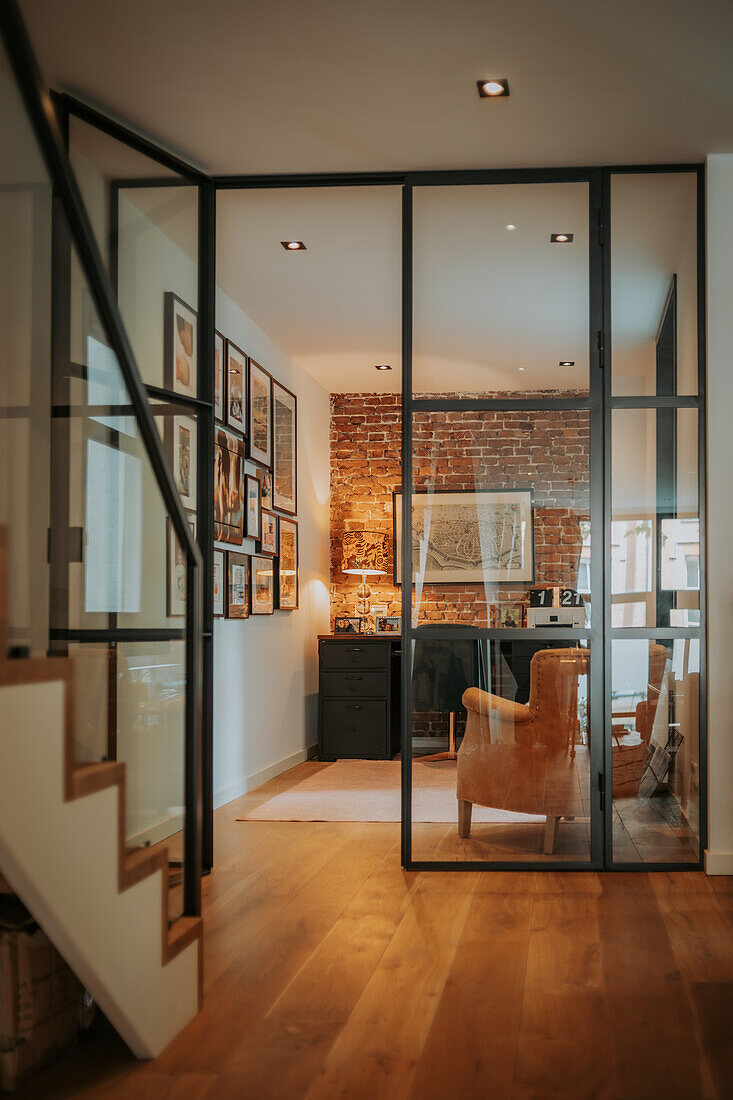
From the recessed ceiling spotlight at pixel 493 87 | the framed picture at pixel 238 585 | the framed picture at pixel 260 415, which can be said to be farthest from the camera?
the framed picture at pixel 260 415

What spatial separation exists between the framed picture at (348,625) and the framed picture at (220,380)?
124 inches

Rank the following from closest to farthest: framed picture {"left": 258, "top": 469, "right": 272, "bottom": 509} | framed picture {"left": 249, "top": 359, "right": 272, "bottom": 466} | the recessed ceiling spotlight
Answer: the recessed ceiling spotlight → framed picture {"left": 249, "top": 359, "right": 272, "bottom": 466} → framed picture {"left": 258, "top": 469, "right": 272, "bottom": 509}

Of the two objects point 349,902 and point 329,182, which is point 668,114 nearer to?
point 329,182

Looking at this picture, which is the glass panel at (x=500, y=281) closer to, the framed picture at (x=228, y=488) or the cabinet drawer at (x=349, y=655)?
the framed picture at (x=228, y=488)

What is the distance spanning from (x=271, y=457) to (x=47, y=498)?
4599mm

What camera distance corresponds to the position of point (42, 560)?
236cm

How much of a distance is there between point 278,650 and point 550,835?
313 cm

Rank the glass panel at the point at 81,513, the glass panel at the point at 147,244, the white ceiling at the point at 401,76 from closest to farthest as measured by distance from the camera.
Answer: the glass panel at the point at 81,513 < the white ceiling at the point at 401,76 < the glass panel at the point at 147,244

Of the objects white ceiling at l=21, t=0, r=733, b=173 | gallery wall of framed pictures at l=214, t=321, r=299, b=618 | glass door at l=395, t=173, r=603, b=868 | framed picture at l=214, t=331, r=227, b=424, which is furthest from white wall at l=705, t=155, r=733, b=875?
framed picture at l=214, t=331, r=227, b=424

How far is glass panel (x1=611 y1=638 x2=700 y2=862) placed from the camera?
14.3 ft

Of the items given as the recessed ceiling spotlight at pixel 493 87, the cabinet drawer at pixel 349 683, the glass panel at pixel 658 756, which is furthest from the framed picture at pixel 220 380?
the cabinet drawer at pixel 349 683

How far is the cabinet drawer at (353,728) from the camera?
25.7 ft

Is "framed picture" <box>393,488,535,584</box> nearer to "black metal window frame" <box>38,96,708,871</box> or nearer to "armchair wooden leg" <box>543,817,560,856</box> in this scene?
"black metal window frame" <box>38,96,708,871</box>

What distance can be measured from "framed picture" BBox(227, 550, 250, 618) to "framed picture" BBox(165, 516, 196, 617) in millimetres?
3034
